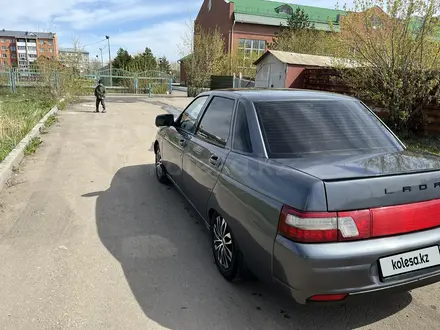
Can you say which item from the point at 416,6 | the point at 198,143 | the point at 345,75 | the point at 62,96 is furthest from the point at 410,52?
the point at 62,96

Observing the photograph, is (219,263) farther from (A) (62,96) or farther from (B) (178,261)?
(A) (62,96)

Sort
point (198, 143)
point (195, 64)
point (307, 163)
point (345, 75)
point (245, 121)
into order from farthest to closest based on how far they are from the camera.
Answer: point (195, 64) → point (345, 75) → point (198, 143) → point (245, 121) → point (307, 163)

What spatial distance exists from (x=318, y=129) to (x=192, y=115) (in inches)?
76.3

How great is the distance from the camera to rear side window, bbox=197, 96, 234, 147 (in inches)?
130

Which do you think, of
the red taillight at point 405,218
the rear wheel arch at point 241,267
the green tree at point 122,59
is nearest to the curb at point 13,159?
the rear wheel arch at point 241,267

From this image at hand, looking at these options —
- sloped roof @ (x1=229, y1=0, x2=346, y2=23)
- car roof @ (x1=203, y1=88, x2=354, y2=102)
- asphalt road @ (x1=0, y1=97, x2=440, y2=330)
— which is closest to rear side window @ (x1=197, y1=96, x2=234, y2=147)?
car roof @ (x1=203, y1=88, x2=354, y2=102)

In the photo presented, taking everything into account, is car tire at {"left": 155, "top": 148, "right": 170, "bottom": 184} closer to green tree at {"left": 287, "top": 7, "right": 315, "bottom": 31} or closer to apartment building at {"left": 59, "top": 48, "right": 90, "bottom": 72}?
apartment building at {"left": 59, "top": 48, "right": 90, "bottom": 72}

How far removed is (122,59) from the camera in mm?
36250

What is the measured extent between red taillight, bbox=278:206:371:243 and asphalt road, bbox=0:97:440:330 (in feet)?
1.61

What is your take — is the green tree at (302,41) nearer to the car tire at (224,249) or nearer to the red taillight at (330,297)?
the car tire at (224,249)

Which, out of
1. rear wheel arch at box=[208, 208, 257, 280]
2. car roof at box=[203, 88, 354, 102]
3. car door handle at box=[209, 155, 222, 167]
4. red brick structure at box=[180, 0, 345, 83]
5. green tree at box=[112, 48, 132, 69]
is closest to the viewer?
rear wheel arch at box=[208, 208, 257, 280]

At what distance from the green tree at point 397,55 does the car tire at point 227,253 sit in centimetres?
791

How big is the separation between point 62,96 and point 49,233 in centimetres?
1592

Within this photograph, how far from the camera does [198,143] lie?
3816mm
